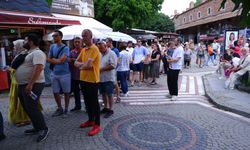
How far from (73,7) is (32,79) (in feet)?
42.1

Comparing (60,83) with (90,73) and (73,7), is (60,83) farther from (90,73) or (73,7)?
(73,7)

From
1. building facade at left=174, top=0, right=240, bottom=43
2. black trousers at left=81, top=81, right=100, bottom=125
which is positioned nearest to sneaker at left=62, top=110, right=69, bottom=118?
black trousers at left=81, top=81, right=100, bottom=125

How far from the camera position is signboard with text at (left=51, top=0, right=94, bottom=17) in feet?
49.0

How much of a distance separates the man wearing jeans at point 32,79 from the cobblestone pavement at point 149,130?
1.44ft

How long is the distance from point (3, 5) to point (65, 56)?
20.6 feet

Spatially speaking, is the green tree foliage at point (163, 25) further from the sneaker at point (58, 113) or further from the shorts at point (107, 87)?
the sneaker at point (58, 113)

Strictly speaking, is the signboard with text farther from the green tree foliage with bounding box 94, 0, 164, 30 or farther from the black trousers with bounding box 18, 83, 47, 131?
the black trousers with bounding box 18, 83, 47, 131

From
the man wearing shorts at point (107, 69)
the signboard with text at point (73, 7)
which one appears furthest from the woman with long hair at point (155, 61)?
the signboard with text at point (73, 7)

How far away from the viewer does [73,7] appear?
1652cm

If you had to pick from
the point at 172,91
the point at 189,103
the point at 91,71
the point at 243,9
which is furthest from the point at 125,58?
the point at 243,9

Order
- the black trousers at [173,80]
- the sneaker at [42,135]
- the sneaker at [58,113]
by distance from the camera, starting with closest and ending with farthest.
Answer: the sneaker at [42,135], the sneaker at [58,113], the black trousers at [173,80]

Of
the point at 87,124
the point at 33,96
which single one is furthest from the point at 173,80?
the point at 33,96

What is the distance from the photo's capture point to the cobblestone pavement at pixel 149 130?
4.68 meters

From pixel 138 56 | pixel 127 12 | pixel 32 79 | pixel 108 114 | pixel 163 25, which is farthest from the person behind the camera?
pixel 163 25
